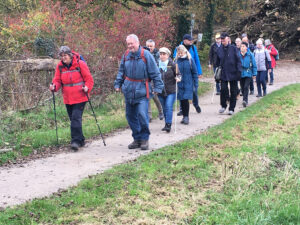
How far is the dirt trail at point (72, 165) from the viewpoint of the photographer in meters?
5.68

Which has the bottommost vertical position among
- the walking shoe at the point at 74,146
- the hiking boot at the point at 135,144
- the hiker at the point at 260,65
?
the hiking boot at the point at 135,144

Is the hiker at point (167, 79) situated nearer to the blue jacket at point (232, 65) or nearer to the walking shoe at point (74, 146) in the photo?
the blue jacket at point (232, 65)

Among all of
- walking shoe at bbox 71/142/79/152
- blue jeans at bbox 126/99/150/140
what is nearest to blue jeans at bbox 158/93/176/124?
blue jeans at bbox 126/99/150/140

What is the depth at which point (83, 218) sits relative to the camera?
458 centimetres

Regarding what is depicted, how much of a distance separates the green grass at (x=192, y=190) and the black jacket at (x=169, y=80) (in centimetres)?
205

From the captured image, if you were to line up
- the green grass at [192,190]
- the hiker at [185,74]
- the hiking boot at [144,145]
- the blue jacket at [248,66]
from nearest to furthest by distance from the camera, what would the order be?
the green grass at [192,190] < the hiking boot at [144,145] < the hiker at [185,74] < the blue jacket at [248,66]

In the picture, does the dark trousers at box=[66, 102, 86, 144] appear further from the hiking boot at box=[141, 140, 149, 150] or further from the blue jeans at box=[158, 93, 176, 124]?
the blue jeans at box=[158, 93, 176, 124]

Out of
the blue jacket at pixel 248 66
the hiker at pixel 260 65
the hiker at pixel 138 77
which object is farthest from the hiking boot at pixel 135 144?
the hiker at pixel 260 65

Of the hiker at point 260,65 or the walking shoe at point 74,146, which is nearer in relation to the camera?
the walking shoe at point 74,146

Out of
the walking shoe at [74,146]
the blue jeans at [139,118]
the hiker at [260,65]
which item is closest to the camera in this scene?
the blue jeans at [139,118]

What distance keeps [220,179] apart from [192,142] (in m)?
2.01

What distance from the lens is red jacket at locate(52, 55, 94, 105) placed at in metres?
7.75

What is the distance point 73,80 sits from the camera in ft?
25.5

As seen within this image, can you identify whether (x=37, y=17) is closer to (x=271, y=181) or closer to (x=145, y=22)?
(x=145, y=22)
